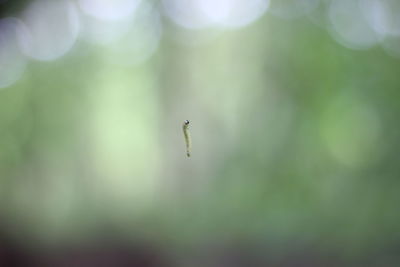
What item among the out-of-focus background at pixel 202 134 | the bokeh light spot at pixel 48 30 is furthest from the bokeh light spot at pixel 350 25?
the bokeh light spot at pixel 48 30

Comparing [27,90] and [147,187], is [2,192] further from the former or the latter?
[147,187]

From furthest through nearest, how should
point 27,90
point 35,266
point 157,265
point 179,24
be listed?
point 179,24 → point 27,90 → point 157,265 → point 35,266

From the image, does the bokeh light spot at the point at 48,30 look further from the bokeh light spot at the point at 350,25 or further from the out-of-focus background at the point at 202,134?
the bokeh light spot at the point at 350,25

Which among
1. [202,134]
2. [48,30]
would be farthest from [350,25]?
[48,30]

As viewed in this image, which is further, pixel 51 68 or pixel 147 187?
pixel 147 187

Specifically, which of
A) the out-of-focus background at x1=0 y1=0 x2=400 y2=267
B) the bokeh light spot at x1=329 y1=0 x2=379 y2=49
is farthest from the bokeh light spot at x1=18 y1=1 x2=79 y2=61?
the bokeh light spot at x1=329 y1=0 x2=379 y2=49

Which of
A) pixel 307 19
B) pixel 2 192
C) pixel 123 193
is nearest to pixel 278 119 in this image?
pixel 307 19

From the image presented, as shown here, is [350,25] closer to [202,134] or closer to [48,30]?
[202,134]

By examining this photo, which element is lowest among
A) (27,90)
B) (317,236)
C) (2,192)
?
(317,236)
